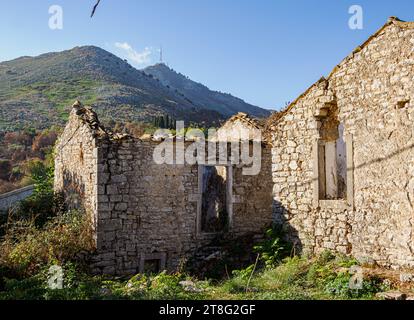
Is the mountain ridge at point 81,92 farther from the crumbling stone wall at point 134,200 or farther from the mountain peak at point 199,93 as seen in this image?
the crumbling stone wall at point 134,200

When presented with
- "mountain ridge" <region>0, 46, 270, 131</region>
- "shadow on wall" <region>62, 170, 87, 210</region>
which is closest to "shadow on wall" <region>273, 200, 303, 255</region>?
"shadow on wall" <region>62, 170, 87, 210</region>

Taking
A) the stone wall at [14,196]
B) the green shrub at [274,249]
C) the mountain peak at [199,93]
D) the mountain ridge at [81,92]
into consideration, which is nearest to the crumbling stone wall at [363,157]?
the green shrub at [274,249]

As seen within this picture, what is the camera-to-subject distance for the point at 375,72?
812cm

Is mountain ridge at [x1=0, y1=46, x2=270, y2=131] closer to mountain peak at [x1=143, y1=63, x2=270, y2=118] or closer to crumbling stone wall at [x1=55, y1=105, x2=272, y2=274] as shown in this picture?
mountain peak at [x1=143, y1=63, x2=270, y2=118]

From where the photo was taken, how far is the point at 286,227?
32.4ft

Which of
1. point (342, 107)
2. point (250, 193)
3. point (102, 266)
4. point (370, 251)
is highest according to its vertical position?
point (342, 107)

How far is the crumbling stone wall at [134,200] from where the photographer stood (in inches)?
408

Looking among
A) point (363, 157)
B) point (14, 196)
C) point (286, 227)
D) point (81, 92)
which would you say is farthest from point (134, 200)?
point (81, 92)

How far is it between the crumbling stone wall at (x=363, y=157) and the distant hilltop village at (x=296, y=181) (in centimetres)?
2

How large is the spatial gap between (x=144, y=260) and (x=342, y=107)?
5.84m

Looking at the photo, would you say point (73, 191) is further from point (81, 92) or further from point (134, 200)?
point (81, 92)

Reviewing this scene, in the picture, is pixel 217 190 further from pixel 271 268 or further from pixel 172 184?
pixel 271 268

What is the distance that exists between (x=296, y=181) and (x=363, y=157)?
71.2 inches
